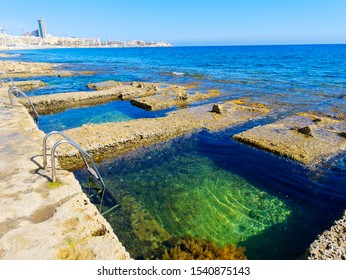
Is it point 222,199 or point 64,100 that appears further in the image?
point 64,100

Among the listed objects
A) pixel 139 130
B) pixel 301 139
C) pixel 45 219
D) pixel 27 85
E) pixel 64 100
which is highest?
pixel 27 85

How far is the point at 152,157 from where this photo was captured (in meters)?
8.45

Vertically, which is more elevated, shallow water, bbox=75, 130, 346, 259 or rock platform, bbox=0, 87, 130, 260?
rock platform, bbox=0, 87, 130, 260

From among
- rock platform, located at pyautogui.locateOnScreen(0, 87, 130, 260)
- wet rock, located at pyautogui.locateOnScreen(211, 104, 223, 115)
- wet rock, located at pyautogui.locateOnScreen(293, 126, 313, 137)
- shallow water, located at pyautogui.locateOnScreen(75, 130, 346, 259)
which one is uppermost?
rock platform, located at pyautogui.locateOnScreen(0, 87, 130, 260)

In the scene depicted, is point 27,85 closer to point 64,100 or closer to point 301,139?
point 64,100

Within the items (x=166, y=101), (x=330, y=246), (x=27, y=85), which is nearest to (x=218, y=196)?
(x=330, y=246)

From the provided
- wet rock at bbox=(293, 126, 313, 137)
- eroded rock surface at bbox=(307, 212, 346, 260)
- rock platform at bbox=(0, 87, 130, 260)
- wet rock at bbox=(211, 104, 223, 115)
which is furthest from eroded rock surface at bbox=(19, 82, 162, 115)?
eroded rock surface at bbox=(307, 212, 346, 260)

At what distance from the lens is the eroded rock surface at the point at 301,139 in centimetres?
827

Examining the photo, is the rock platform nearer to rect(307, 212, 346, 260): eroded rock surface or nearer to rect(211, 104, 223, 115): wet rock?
rect(307, 212, 346, 260): eroded rock surface

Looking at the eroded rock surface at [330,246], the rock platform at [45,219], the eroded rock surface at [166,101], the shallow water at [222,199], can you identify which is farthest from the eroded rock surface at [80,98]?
the eroded rock surface at [330,246]

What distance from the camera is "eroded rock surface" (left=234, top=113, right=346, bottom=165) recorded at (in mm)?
8266

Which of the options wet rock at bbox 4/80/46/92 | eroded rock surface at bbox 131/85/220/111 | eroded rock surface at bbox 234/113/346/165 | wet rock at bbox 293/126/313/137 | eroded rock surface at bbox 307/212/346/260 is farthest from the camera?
wet rock at bbox 4/80/46/92

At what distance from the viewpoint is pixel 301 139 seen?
9.26 metres

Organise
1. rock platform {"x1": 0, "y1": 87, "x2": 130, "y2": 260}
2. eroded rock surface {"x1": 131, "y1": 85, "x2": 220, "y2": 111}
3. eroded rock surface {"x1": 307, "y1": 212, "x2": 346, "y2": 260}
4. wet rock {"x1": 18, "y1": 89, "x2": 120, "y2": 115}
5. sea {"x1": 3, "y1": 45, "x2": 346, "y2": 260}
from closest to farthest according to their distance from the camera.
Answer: rock platform {"x1": 0, "y1": 87, "x2": 130, "y2": 260} < eroded rock surface {"x1": 307, "y1": 212, "x2": 346, "y2": 260} < sea {"x1": 3, "y1": 45, "x2": 346, "y2": 260} < wet rock {"x1": 18, "y1": 89, "x2": 120, "y2": 115} < eroded rock surface {"x1": 131, "y1": 85, "x2": 220, "y2": 111}
